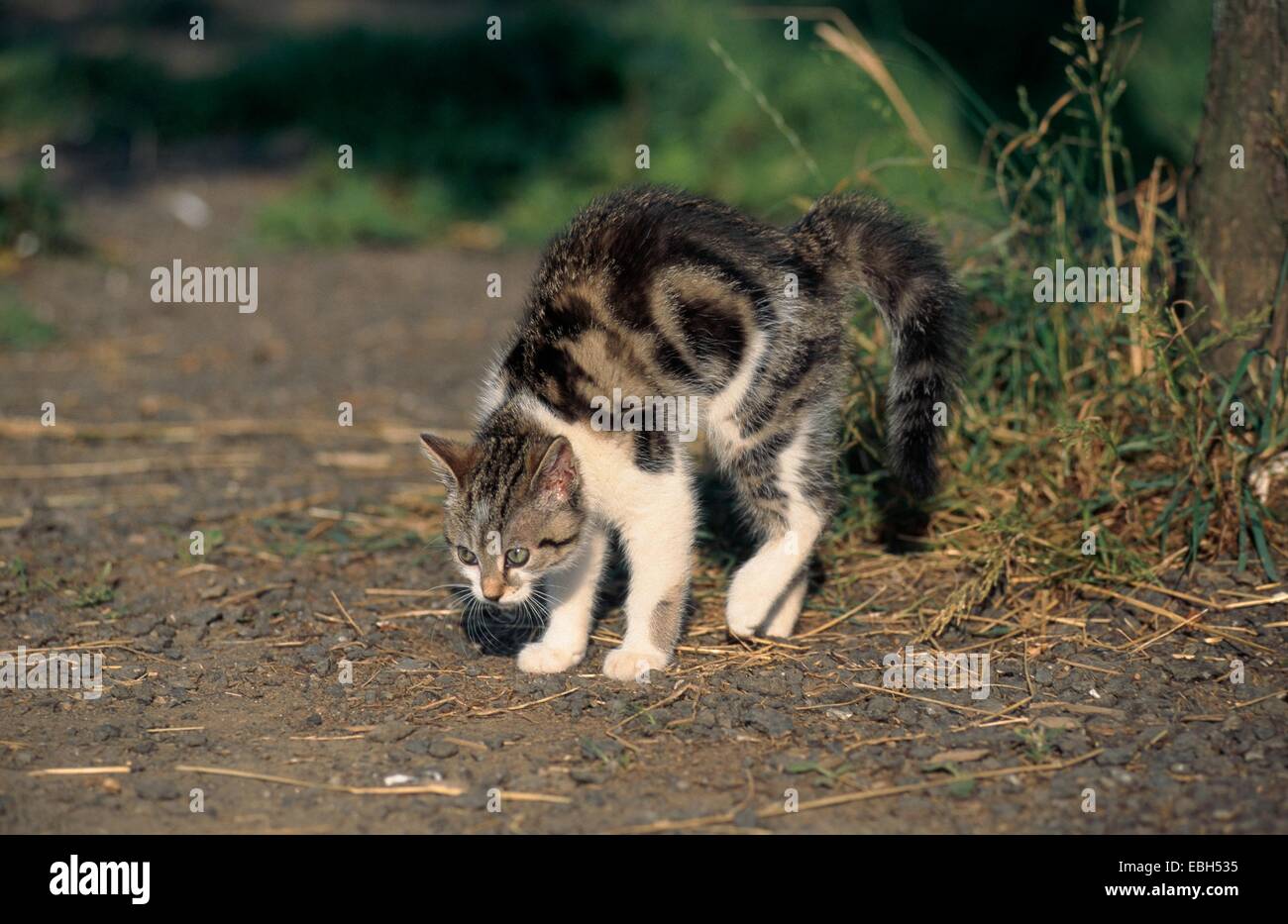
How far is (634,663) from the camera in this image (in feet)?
14.4

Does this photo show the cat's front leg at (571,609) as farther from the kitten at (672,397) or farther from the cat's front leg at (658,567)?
the cat's front leg at (658,567)

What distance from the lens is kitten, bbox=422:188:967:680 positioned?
4.41 m

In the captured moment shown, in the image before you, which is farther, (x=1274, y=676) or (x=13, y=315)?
(x=13, y=315)

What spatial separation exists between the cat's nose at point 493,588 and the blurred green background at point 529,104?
16.7 ft

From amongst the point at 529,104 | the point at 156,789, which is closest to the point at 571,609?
the point at 156,789

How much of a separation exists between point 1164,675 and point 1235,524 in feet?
2.69

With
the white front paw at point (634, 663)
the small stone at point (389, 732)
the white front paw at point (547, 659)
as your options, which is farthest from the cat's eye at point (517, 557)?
the small stone at point (389, 732)

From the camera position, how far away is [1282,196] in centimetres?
495

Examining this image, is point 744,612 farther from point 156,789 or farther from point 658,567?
point 156,789

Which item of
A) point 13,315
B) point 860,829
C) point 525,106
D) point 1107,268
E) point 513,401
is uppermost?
point 525,106

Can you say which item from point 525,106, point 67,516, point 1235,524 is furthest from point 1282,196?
point 525,106

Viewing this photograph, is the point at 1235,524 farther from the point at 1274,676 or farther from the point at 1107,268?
the point at 1107,268

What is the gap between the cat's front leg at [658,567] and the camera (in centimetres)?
444

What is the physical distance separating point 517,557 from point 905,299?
60.3 inches
